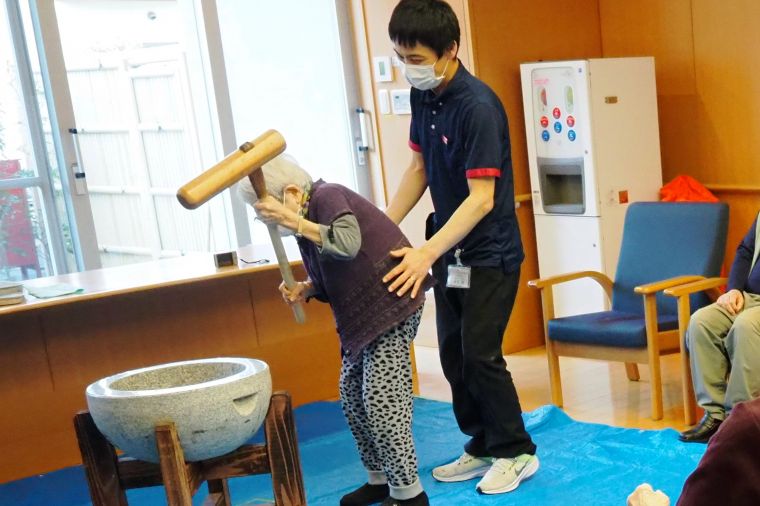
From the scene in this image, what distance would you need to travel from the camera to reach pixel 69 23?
5.31 m

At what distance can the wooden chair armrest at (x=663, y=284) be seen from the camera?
149 inches

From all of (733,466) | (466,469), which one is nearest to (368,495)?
(466,469)

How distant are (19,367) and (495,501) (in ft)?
6.37

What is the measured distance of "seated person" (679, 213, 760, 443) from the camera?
340cm

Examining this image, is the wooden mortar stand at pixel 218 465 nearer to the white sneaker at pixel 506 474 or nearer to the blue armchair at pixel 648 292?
the white sneaker at pixel 506 474

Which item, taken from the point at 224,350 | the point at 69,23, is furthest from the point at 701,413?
the point at 69,23

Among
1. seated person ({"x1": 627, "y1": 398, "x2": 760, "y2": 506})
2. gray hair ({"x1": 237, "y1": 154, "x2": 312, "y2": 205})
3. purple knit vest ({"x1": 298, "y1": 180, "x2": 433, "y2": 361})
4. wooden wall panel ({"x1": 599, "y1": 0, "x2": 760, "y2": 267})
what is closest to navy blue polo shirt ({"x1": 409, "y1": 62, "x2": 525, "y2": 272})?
purple knit vest ({"x1": 298, "y1": 180, "x2": 433, "y2": 361})

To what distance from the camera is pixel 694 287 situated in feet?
12.4

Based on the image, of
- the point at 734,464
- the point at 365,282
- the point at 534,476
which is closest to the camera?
the point at 734,464

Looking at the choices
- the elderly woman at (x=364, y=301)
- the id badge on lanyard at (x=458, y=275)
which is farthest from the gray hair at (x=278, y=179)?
the id badge on lanyard at (x=458, y=275)

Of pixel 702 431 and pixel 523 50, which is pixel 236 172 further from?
pixel 523 50

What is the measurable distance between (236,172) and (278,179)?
0.37 metres

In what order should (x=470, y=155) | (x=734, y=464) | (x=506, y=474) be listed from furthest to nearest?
(x=506, y=474) → (x=470, y=155) → (x=734, y=464)

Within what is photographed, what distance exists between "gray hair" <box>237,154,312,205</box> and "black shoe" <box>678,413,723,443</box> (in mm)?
1708
